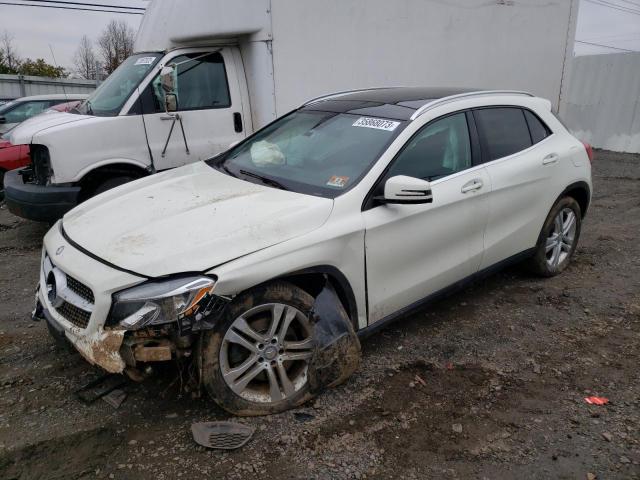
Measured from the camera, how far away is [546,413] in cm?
300

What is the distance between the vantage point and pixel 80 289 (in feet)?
8.86

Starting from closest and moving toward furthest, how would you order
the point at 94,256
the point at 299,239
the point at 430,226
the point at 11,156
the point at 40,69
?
the point at 94,256 < the point at 299,239 < the point at 430,226 < the point at 11,156 < the point at 40,69

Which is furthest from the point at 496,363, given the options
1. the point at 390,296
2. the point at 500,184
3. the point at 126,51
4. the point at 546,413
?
the point at 126,51

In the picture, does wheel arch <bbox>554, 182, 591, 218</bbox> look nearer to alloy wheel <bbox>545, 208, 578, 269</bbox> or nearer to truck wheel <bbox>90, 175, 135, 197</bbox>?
alloy wheel <bbox>545, 208, 578, 269</bbox>

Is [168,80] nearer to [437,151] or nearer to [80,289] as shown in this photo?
[437,151]

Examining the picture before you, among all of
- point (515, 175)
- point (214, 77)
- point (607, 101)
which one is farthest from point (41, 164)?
point (607, 101)

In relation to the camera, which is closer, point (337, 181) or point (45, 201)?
point (337, 181)

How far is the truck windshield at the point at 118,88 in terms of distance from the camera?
5887 millimetres

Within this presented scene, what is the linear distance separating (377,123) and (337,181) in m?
0.61

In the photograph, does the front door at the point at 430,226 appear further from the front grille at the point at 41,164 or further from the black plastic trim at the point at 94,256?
the front grille at the point at 41,164

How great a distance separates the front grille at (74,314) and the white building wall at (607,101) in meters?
13.1

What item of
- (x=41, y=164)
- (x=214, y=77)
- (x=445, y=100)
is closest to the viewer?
(x=445, y=100)

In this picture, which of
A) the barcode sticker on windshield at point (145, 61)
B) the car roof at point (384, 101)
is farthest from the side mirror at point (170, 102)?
the car roof at point (384, 101)

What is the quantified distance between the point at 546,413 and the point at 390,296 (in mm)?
1092
